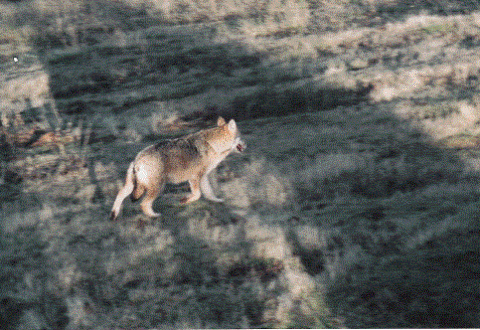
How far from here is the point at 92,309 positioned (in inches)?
249

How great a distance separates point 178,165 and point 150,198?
1.61ft

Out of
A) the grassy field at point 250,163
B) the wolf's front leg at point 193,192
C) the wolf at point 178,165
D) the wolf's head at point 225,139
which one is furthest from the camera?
the wolf's head at point 225,139

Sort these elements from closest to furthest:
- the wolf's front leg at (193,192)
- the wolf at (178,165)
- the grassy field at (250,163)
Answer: the grassy field at (250,163), the wolf at (178,165), the wolf's front leg at (193,192)

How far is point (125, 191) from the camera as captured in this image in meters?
6.95

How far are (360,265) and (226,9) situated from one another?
6863 millimetres

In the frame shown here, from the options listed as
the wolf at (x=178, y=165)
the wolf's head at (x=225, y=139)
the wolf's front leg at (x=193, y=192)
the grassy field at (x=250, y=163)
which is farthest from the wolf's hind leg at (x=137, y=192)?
the wolf's head at (x=225, y=139)

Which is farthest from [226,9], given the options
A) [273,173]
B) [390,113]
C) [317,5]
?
[273,173]

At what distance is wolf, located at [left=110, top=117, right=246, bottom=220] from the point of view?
686 cm

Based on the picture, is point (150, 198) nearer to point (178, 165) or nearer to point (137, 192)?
point (137, 192)

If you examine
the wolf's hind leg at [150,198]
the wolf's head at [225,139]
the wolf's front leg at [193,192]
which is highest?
the wolf's head at [225,139]

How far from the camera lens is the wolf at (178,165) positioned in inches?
270

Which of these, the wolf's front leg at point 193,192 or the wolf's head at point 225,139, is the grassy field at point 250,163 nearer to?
the wolf's front leg at point 193,192

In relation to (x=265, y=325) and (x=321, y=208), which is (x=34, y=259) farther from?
(x=321, y=208)

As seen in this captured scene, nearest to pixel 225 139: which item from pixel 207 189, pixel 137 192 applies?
pixel 207 189
